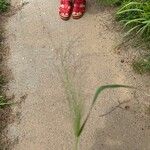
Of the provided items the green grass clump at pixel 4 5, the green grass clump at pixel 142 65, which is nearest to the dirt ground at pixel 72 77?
the green grass clump at pixel 142 65

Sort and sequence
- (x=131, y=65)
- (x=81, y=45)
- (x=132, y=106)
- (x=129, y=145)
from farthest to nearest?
(x=81, y=45) → (x=131, y=65) → (x=132, y=106) → (x=129, y=145)

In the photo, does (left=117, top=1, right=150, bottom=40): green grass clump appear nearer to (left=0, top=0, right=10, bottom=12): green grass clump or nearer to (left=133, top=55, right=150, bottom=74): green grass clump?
(left=133, top=55, right=150, bottom=74): green grass clump

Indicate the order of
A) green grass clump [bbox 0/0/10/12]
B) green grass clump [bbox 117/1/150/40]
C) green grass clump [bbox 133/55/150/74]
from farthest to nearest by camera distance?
green grass clump [bbox 0/0/10/12]
green grass clump [bbox 117/1/150/40]
green grass clump [bbox 133/55/150/74]

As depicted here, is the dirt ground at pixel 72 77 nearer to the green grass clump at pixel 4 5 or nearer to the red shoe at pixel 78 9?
the red shoe at pixel 78 9

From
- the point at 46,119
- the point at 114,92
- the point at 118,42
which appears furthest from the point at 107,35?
the point at 46,119

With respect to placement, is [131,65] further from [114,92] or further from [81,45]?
[81,45]

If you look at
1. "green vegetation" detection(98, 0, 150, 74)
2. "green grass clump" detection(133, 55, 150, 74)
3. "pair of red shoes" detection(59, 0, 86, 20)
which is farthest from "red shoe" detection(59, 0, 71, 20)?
"green grass clump" detection(133, 55, 150, 74)

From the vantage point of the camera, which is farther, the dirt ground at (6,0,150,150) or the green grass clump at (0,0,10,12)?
the green grass clump at (0,0,10,12)

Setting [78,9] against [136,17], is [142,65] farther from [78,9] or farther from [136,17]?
[78,9]

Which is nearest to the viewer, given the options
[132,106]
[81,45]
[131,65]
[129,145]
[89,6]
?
[129,145]
